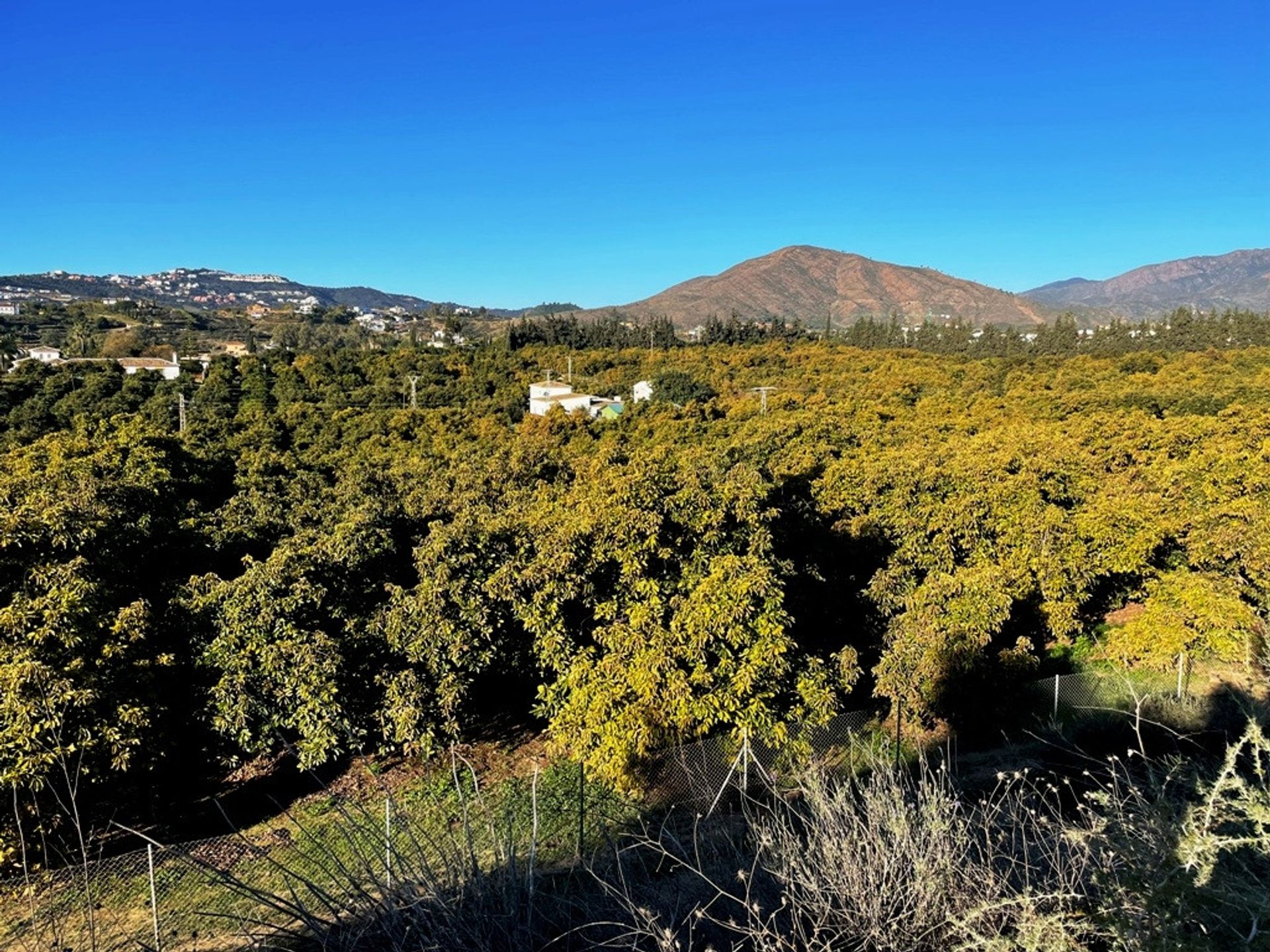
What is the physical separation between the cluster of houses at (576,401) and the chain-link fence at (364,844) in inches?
898

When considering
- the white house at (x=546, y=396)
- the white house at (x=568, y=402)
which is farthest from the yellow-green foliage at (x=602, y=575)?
the white house at (x=546, y=396)

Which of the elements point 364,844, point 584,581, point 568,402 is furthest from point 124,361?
point 364,844

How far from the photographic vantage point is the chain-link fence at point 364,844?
15.1ft

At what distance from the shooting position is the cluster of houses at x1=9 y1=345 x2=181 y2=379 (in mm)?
38000

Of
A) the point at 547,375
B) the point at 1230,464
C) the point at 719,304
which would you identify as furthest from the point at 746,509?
the point at 719,304

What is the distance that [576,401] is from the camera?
1378 inches

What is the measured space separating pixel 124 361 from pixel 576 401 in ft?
98.6

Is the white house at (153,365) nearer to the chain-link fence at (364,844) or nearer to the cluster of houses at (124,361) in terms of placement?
the cluster of houses at (124,361)

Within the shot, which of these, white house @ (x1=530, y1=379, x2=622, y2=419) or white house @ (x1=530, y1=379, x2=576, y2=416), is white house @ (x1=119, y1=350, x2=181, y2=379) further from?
white house @ (x1=530, y1=379, x2=622, y2=419)

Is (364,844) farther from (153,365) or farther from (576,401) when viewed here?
(153,365)

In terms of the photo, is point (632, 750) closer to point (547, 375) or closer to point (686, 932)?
point (686, 932)

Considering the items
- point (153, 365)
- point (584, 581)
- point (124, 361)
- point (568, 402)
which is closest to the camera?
point (584, 581)

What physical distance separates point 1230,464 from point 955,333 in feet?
156

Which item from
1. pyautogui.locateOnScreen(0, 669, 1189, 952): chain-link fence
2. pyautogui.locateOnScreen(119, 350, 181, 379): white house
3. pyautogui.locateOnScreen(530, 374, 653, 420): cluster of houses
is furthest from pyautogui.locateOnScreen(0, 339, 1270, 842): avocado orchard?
pyautogui.locateOnScreen(119, 350, 181, 379): white house
